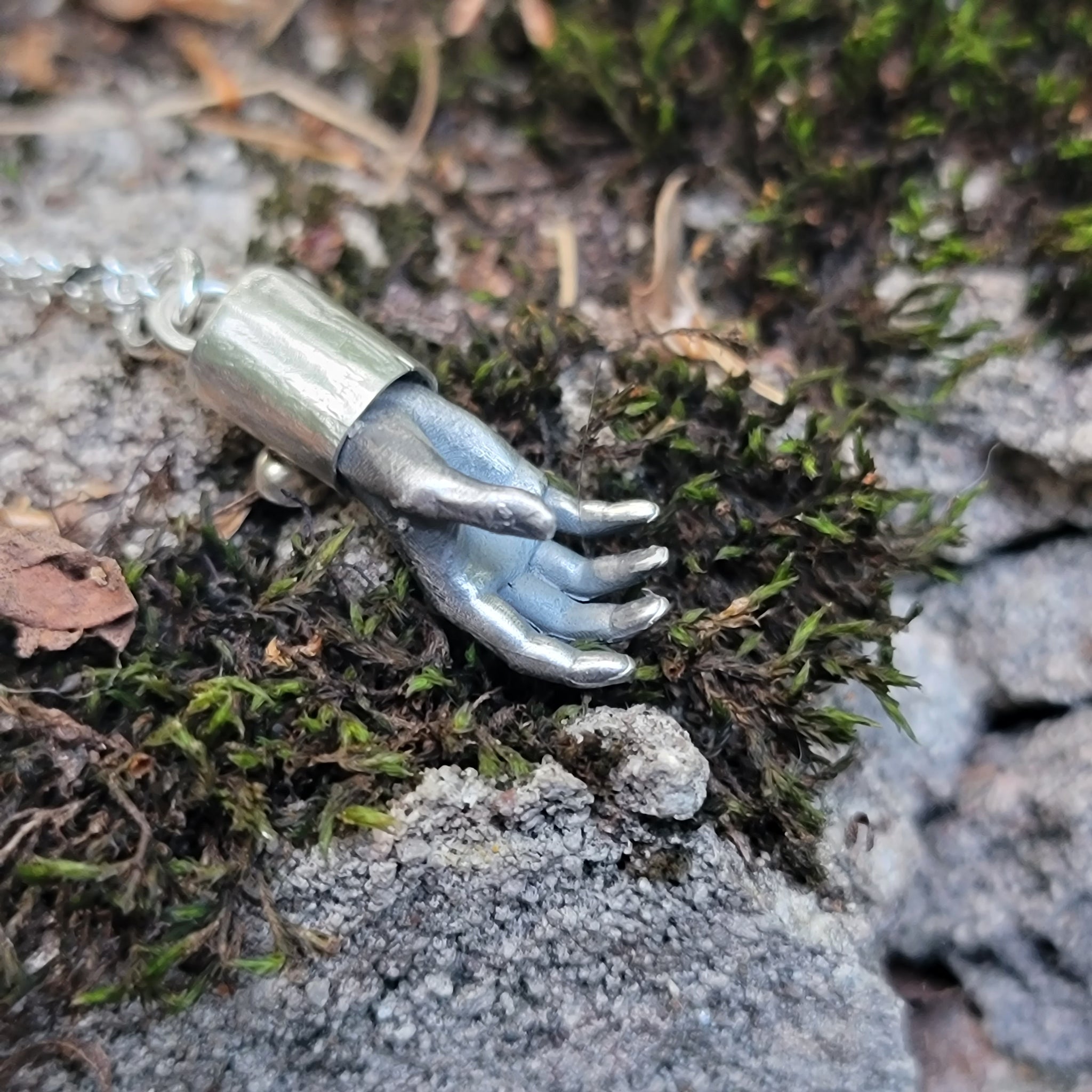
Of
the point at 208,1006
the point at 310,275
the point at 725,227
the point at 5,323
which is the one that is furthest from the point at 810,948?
the point at 5,323

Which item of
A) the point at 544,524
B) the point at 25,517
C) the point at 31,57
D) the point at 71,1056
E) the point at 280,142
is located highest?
the point at 544,524

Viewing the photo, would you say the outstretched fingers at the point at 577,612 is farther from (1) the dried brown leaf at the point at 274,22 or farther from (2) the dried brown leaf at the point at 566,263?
(1) the dried brown leaf at the point at 274,22

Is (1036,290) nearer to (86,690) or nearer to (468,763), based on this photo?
(468,763)

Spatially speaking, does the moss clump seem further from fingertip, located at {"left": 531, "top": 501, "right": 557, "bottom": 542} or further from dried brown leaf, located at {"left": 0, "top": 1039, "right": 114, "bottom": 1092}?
fingertip, located at {"left": 531, "top": 501, "right": 557, "bottom": 542}

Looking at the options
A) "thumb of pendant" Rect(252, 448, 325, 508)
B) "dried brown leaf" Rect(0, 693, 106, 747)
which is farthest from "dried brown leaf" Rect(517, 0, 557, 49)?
"dried brown leaf" Rect(0, 693, 106, 747)

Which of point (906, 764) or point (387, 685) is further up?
point (906, 764)

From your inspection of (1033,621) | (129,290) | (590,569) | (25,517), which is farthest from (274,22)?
(1033,621)

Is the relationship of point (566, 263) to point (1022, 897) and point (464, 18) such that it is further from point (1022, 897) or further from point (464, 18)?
point (1022, 897)
